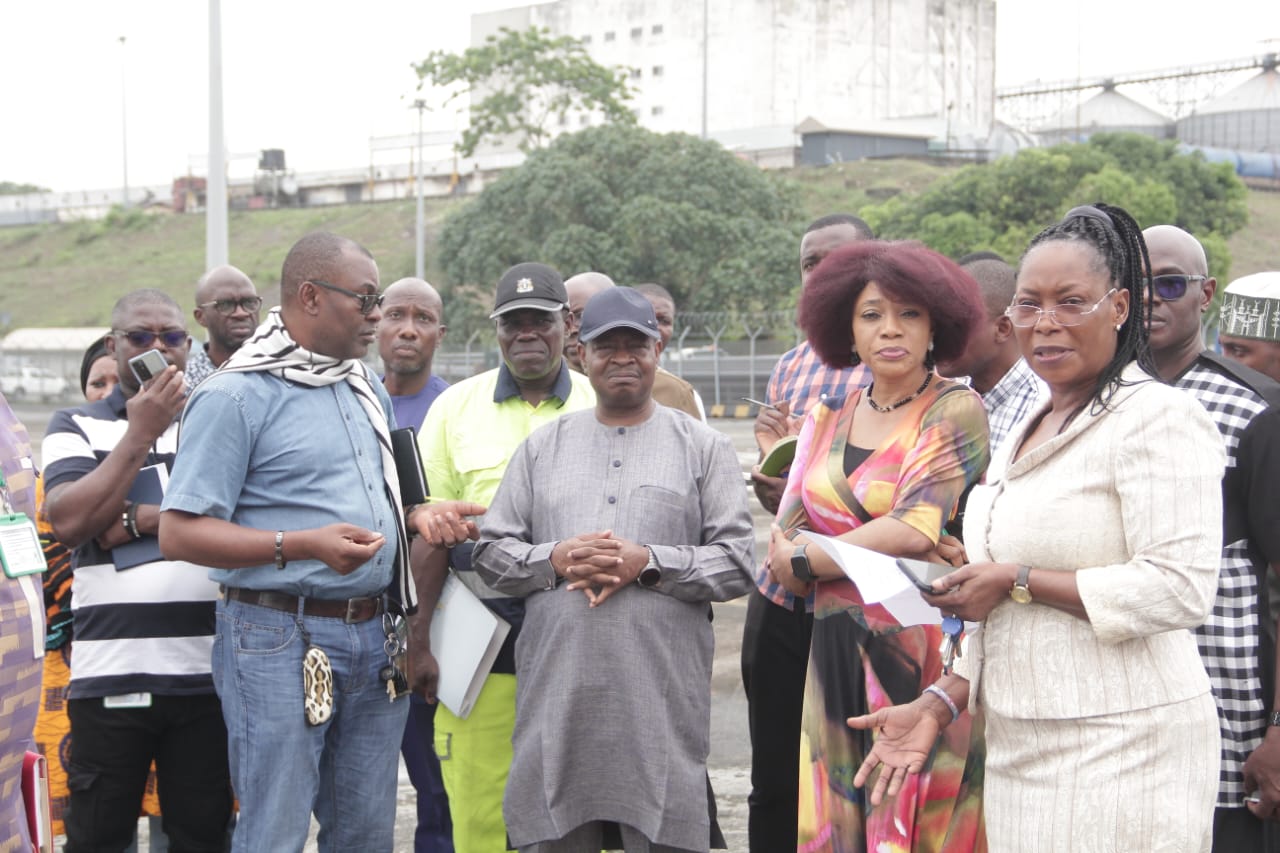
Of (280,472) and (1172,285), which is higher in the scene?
(1172,285)

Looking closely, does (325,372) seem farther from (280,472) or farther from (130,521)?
(130,521)

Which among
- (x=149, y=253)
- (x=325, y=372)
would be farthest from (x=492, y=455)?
(x=149, y=253)

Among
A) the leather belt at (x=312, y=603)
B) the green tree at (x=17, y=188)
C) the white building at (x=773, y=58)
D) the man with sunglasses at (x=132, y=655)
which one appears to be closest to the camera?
the leather belt at (x=312, y=603)

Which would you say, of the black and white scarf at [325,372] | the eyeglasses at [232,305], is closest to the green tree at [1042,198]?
the eyeglasses at [232,305]

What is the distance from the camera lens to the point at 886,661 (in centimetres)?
345

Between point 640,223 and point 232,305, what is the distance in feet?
87.7

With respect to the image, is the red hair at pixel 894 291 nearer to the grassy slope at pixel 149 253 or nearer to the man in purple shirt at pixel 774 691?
the man in purple shirt at pixel 774 691

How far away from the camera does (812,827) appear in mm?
3525

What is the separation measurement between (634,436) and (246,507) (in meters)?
1.25

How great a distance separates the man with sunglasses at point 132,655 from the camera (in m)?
4.17

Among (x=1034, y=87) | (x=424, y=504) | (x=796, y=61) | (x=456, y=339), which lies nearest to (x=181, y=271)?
(x=456, y=339)

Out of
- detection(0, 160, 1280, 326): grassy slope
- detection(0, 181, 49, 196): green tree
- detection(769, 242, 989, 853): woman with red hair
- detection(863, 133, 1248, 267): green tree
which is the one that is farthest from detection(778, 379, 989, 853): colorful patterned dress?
detection(0, 181, 49, 196): green tree

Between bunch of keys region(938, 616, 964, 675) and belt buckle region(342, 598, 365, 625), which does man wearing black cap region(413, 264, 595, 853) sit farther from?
bunch of keys region(938, 616, 964, 675)

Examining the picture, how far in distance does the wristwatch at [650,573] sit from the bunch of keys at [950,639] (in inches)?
34.9
